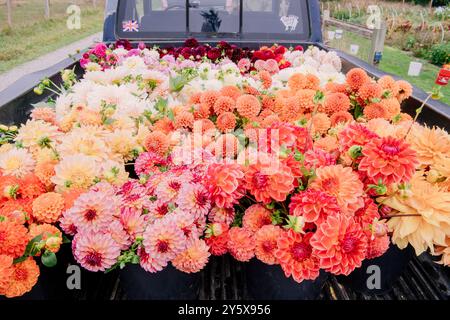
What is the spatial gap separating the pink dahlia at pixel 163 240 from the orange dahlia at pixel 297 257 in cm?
24

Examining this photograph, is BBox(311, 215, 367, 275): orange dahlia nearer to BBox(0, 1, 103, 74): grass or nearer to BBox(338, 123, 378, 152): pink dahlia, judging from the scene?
BBox(338, 123, 378, 152): pink dahlia

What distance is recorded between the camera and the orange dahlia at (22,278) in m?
0.98

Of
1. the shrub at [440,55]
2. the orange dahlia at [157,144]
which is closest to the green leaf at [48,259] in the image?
the orange dahlia at [157,144]

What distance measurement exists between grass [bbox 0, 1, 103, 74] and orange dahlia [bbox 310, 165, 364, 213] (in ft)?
28.6

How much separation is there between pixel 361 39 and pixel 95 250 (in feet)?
20.9

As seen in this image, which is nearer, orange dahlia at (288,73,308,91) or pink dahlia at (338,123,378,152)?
pink dahlia at (338,123,378,152)

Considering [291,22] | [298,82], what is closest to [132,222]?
[298,82]

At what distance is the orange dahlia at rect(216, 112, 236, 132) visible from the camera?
1.37 metres

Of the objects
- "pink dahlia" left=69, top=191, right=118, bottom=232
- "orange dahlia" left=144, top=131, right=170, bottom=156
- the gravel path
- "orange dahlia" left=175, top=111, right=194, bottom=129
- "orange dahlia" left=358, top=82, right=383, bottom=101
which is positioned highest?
"orange dahlia" left=358, top=82, right=383, bottom=101

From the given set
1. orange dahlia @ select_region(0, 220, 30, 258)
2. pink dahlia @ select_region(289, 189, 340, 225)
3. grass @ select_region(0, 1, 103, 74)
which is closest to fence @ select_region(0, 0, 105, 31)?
grass @ select_region(0, 1, 103, 74)

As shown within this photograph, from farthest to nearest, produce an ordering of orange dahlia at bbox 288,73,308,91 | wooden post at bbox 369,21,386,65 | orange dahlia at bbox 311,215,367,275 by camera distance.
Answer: wooden post at bbox 369,21,386,65 < orange dahlia at bbox 288,73,308,91 < orange dahlia at bbox 311,215,367,275

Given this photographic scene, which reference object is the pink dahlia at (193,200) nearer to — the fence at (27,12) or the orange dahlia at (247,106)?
the orange dahlia at (247,106)

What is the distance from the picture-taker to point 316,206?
0.91 m
